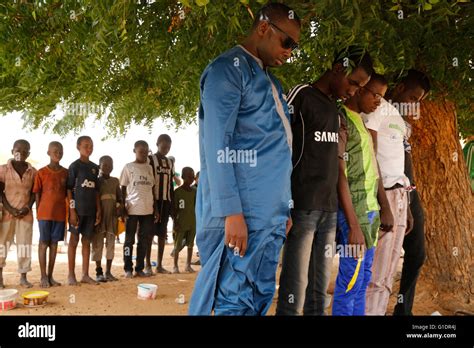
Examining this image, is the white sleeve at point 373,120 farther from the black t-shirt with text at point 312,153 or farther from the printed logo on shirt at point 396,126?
the black t-shirt with text at point 312,153

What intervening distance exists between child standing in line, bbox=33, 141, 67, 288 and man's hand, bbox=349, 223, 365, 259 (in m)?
4.53

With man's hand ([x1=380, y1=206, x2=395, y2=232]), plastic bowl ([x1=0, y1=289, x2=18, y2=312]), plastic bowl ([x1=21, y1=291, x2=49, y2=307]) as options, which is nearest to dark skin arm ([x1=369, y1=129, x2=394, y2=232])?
man's hand ([x1=380, y1=206, x2=395, y2=232])

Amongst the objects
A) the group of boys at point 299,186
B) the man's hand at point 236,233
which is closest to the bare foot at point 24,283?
the group of boys at point 299,186

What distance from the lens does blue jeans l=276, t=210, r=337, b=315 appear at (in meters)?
3.10

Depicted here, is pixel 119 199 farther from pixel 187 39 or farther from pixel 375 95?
pixel 375 95

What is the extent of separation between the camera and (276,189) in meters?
2.48

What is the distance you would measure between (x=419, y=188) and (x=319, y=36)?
108 inches

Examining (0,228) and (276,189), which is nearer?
(276,189)

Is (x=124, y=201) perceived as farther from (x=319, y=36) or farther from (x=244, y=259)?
(x=244, y=259)

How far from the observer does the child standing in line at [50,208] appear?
6762mm

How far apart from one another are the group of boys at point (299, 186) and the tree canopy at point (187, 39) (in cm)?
49

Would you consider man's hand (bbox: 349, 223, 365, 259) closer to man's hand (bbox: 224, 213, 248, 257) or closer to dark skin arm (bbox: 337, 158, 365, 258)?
dark skin arm (bbox: 337, 158, 365, 258)

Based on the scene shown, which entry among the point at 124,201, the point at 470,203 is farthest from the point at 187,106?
the point at 470,203
